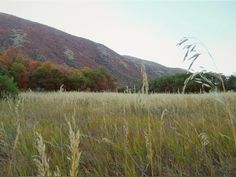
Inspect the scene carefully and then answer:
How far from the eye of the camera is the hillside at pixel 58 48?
5472cm

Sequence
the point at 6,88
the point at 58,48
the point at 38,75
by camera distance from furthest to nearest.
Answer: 1. the point at 58,48
2. the point at 38,75
3. the point at 6,88

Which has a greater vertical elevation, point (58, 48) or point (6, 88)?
point (58, 48)

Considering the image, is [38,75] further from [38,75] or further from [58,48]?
[58,48]

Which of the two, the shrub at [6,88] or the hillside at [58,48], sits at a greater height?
the hillside at [58,48]

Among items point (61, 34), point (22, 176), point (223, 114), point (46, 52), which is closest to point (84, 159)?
point (22, 176)

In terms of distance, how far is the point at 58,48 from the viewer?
197ft

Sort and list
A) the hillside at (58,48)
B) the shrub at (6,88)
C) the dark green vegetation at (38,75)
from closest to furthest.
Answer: the shrub at (6,88), the dark green vegetation at (38,75), the hillside at (58,48)

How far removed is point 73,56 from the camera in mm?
58750

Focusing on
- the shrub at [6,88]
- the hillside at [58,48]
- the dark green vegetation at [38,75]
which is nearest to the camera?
the shrub at [6,88]

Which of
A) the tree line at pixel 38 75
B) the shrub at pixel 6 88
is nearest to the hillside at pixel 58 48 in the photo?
the tree line at pixel 38 75

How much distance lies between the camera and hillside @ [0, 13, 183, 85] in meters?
54.7

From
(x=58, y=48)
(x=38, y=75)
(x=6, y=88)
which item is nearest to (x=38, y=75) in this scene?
(x=38, y=75)

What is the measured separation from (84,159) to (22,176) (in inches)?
22.1

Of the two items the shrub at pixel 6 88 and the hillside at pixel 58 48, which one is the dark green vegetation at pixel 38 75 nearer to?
the shrub at pixel 6 88
